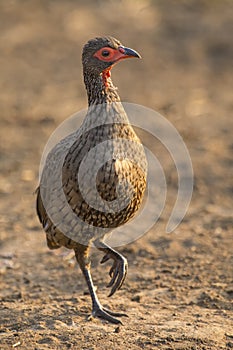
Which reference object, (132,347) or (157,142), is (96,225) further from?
(157,142)

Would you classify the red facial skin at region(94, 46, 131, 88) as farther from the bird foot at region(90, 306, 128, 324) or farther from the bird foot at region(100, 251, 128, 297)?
the bird foot at region(90, 306, 128, 324)

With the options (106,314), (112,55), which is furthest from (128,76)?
(106,314)

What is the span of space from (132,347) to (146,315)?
25.3 inches

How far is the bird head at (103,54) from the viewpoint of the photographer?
194 inches

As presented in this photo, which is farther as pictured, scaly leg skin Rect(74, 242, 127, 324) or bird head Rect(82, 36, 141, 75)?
scaly leg skin Rect(74, 242, 127, 324)

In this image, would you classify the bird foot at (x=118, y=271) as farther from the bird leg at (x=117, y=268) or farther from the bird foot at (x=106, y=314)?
the bird foot at (x=106, y=314)

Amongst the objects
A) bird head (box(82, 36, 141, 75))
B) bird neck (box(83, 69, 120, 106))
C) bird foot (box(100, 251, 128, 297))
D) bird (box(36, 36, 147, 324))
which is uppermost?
bird head (box(82, 36, 141, 75))

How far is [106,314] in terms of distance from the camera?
5188 millimetres

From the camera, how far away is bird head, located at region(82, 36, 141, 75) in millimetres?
4918

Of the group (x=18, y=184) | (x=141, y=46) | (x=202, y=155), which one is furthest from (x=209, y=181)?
(x=141, y=46)

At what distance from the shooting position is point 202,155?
29.6 ft

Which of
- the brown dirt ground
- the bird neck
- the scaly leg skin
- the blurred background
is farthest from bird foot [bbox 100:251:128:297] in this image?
the blurred background

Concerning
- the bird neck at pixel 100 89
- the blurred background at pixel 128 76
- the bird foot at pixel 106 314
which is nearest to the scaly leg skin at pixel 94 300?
the bird foot at pixel 106 314

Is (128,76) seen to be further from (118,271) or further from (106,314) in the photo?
(106,314)
